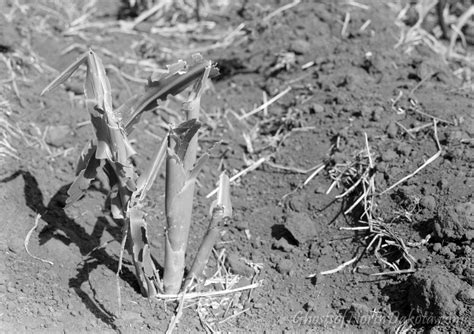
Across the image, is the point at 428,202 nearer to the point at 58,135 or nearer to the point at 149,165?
the point at 149,165

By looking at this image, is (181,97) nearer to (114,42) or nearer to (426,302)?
(114,42)

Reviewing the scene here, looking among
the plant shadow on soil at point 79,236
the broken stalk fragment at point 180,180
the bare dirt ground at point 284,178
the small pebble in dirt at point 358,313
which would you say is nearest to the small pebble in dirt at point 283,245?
the bare dirt ground at point 284,178

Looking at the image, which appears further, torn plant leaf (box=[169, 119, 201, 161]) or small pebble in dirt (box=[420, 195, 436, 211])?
small pebble in dirt (box=[420, 195, 436, 211])

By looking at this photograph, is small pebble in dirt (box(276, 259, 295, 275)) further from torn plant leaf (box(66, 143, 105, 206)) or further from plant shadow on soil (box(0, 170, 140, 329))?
torn plant leaf (box(66, 143, 105, 206))

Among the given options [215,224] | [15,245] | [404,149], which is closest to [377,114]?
[404,149]

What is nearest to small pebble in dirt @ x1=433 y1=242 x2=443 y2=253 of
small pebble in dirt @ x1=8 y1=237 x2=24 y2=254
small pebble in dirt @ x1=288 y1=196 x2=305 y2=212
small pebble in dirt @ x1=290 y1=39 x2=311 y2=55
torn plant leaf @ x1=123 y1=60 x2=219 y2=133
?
small pebble in dirt @ x1=288 y1=196 x2=305 y2=212
